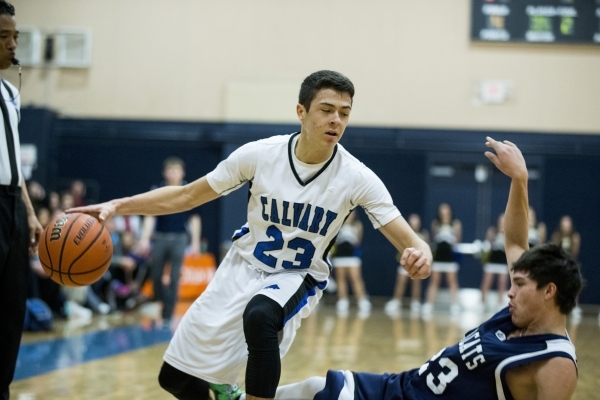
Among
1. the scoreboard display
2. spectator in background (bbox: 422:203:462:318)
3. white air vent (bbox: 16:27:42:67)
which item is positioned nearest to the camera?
spectator in background (bbox: 422:203:462:318)

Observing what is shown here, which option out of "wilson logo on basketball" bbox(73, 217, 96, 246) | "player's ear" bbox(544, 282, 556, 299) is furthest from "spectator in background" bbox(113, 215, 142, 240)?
"player's ear" bbox(544, 282, 556, 299)

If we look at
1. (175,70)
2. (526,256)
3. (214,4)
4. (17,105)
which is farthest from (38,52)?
(526,256)

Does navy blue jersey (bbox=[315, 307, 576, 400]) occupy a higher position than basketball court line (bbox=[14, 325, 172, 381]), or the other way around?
navy blue jersey (bbox=[315, 307, 576, 400])

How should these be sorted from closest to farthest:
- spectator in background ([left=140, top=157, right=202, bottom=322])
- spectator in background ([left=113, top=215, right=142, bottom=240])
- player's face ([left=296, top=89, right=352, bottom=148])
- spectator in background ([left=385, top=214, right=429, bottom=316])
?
player's face ([left=296, top=89, right=352, bottom=148]), spectator in background ([left=140, top=157, right=202, bottom=322]), spectator in background ([left=113, top=215, right=142, bottom=240]), spectator in background ([left=385, top=214, right=429, bottom=316])

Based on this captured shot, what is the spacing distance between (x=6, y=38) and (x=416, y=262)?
2.24 m

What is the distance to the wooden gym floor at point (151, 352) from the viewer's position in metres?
4.77

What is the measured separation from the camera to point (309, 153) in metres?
3.50

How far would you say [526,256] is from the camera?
9.05ft

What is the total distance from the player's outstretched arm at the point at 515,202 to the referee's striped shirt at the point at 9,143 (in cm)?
230

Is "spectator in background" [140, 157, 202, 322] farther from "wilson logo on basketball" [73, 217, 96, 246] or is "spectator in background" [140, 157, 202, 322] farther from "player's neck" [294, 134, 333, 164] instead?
"player's neck" [294, 134, 333, 164]

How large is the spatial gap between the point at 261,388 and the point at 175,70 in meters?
12.3

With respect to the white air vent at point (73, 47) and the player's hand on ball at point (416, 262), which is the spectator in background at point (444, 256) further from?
the player's hand on ball at point (416, 262)

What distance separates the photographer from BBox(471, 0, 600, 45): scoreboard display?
13227mm

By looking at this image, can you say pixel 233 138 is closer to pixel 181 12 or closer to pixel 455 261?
pixel 181 12
